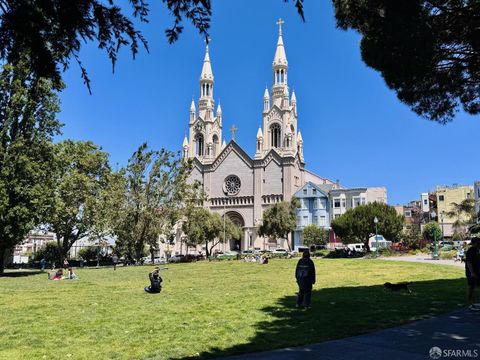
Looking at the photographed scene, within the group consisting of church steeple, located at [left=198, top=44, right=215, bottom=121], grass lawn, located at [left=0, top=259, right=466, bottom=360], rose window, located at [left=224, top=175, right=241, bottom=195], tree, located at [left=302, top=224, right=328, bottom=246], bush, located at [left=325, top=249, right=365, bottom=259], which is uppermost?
church steeple, located at [left=198, top=44, right=215, bottom=121]

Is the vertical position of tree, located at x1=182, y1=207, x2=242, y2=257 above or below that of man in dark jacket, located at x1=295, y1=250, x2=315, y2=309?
above

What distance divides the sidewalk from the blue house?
6781 cm

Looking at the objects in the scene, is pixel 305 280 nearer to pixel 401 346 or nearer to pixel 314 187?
pixel 401 346

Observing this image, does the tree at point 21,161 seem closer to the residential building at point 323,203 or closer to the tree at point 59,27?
the tree at point 59,27

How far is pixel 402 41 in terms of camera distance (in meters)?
11.4

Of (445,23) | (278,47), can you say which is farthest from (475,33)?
(278,47)

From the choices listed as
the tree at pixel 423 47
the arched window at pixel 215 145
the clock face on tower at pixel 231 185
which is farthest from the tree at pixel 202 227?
the tree at pixel 423 47

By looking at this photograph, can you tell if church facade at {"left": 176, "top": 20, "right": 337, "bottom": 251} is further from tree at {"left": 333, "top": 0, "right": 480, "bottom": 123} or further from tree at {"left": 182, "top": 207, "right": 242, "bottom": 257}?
tree at {"left": 333, "top": 0, "right": 480, "bottom": 123}

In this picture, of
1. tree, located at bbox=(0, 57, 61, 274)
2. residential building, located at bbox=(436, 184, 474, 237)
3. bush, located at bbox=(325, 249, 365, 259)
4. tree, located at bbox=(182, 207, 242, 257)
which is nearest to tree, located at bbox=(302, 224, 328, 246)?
tree, located at bbox=(182, 207, 242, 257)

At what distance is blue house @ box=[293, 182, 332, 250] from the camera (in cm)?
7708

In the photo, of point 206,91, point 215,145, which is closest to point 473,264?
point 215,145

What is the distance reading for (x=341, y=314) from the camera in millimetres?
11164

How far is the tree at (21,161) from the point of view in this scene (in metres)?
32.0

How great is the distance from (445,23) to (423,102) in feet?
8.48
